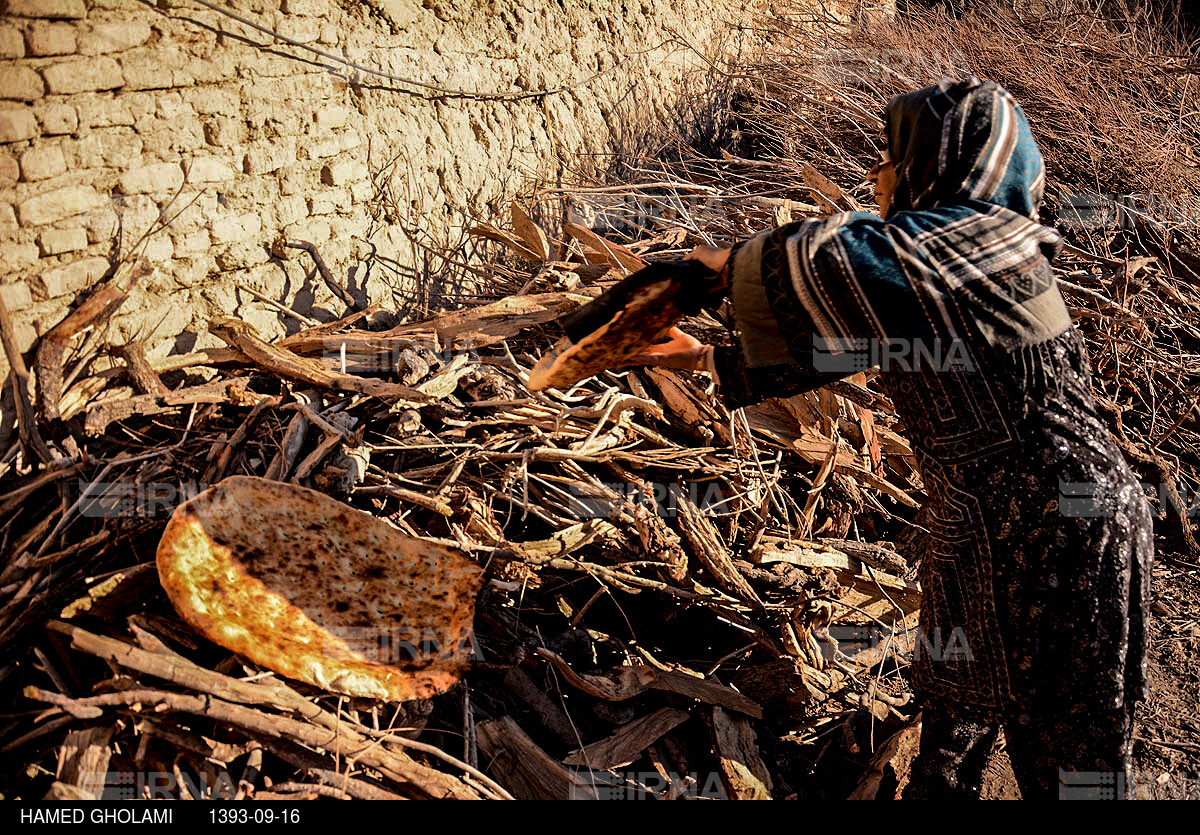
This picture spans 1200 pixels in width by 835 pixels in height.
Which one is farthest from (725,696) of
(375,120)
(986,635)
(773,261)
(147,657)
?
(375,120)

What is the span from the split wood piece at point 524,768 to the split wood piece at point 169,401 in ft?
4.95

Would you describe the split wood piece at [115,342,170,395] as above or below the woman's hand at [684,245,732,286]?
below

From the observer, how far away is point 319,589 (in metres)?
2.46

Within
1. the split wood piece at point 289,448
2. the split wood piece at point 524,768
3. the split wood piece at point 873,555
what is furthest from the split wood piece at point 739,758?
the split wood piece at point 289,448

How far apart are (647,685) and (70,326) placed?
235 centimetres

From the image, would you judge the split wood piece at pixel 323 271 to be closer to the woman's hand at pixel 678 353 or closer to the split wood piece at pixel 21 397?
the split wood piece at pixel 21 397

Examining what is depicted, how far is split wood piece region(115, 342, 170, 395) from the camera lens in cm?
301

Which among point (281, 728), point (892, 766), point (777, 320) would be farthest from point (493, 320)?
point (892, 766)

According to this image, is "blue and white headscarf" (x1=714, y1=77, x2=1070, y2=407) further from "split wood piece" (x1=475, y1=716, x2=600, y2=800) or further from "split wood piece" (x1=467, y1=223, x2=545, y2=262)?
"split wood piece" (x1=467, y1=223, x2=545, y2=262)

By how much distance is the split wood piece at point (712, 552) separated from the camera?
2.96 meters

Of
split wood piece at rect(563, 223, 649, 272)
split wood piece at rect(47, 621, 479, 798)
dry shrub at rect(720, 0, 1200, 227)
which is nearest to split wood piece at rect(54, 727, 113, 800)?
split wood piece at rect(47, 621, 479, 798)

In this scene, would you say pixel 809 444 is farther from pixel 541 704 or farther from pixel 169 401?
pixel 169 401

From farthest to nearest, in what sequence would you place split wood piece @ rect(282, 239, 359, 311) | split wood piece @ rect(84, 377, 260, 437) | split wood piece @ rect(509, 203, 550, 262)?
split wood piece @ rect(509, 203, 550, 262), split wood piece @ rect(282, 239, 359, 311), split wood piece @ rect(84, 377, 260, 437)

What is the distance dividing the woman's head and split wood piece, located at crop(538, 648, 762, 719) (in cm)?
165
